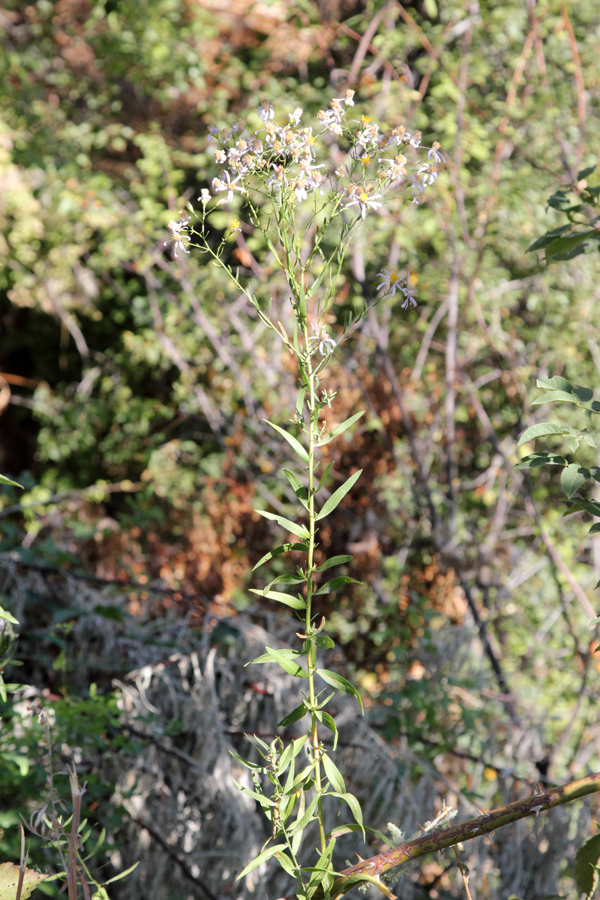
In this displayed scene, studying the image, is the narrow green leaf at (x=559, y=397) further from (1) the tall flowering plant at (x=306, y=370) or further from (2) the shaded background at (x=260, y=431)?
(2) the shaded background at (x=260, y=431)

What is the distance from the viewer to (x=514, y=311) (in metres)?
4.04

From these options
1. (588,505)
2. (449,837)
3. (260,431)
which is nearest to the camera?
(449,837)

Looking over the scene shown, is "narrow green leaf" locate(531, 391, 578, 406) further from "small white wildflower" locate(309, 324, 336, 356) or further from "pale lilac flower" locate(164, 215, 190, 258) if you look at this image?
"pale lilac flower" locate(164, 215, 190, 258)

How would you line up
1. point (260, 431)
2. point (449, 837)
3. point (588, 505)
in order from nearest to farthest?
point (449, 837)
point (588, 505)
point (260, 431)

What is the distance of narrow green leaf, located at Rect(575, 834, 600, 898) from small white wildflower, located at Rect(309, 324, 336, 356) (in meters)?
0.69

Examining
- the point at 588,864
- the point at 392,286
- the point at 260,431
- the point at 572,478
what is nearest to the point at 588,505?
the point at 572,478

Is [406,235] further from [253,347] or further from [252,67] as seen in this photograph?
[252,67]

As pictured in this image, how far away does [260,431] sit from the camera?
3.79m

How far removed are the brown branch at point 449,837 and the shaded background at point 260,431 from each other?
0.74 m

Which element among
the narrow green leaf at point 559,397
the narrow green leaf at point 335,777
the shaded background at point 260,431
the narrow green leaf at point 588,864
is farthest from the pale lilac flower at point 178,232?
the shaded background at point 260,431

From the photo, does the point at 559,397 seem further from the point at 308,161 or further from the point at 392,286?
the point at 308,161

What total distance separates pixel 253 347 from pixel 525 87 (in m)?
1.87

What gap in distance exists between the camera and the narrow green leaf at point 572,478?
90 centimetres

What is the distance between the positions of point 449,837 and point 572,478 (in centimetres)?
42
